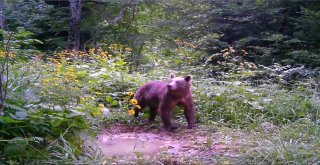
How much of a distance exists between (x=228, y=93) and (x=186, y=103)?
1133mm

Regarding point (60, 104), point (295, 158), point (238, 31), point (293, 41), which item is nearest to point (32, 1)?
point (238, 31)

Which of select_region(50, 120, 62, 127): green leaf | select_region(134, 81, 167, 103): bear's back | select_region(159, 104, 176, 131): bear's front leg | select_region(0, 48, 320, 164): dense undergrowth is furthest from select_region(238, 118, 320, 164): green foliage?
select_region(134, 81, 167, 103): bear's back

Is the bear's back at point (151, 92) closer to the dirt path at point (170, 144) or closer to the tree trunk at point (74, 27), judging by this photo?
the dirt path at point (170, 144)

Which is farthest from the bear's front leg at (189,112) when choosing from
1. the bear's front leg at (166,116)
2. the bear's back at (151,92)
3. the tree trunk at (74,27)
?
the tree trunk at (74,27)

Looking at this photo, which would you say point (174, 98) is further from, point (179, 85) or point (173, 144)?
point (173, 144)

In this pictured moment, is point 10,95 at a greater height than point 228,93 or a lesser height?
greater

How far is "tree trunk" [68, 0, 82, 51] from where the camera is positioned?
51.4 feet

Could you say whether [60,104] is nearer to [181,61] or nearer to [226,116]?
[226,116]

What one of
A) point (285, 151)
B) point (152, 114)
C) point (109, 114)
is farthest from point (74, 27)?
point (285, 151)

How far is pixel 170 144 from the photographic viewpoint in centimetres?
538

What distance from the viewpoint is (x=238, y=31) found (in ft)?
44.4

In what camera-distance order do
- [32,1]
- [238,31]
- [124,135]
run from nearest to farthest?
[124,135], [238,31], [32,1]

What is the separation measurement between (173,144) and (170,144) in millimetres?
37

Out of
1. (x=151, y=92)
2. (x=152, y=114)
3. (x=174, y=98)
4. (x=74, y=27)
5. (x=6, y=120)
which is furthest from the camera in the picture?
(x=74, y=27)
